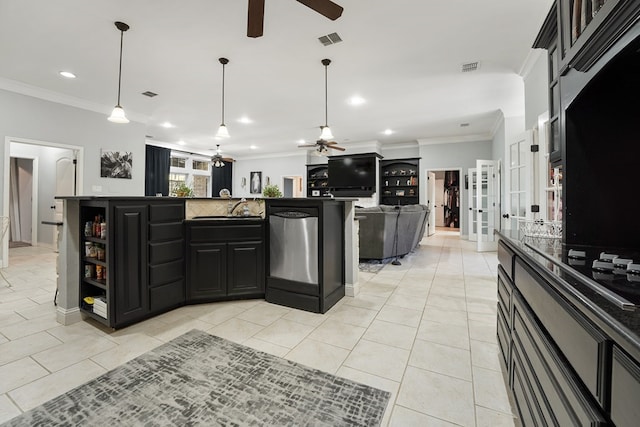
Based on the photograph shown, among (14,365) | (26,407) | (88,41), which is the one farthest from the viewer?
(88,41)

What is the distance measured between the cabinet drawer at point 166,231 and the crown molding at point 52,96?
4532 mm

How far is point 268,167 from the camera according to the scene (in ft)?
37.0

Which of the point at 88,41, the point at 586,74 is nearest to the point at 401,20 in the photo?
the point at 586,74

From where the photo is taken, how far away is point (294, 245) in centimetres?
287

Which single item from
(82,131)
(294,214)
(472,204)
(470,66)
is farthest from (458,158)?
(82,131)

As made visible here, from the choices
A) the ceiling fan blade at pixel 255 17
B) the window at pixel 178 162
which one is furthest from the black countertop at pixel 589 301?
the window at pixel 178 162

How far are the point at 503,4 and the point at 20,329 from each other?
5.37 metres

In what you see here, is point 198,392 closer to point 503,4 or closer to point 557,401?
point 557,401

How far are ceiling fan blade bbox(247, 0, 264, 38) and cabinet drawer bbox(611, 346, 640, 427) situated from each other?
2546mm

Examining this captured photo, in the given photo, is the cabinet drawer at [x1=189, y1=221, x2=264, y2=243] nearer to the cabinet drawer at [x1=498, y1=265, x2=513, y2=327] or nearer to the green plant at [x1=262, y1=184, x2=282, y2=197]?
the green plant at [x1=262, y1=184, x2=282, y2=197]

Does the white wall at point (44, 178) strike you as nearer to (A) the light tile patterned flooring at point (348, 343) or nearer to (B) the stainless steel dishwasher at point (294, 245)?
(A) the light tile patterned flooring at point (348, 343)

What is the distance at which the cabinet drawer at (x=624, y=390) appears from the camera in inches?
19.7

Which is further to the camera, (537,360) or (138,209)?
(138,209)

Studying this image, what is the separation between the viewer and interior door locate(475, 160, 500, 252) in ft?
21.5
